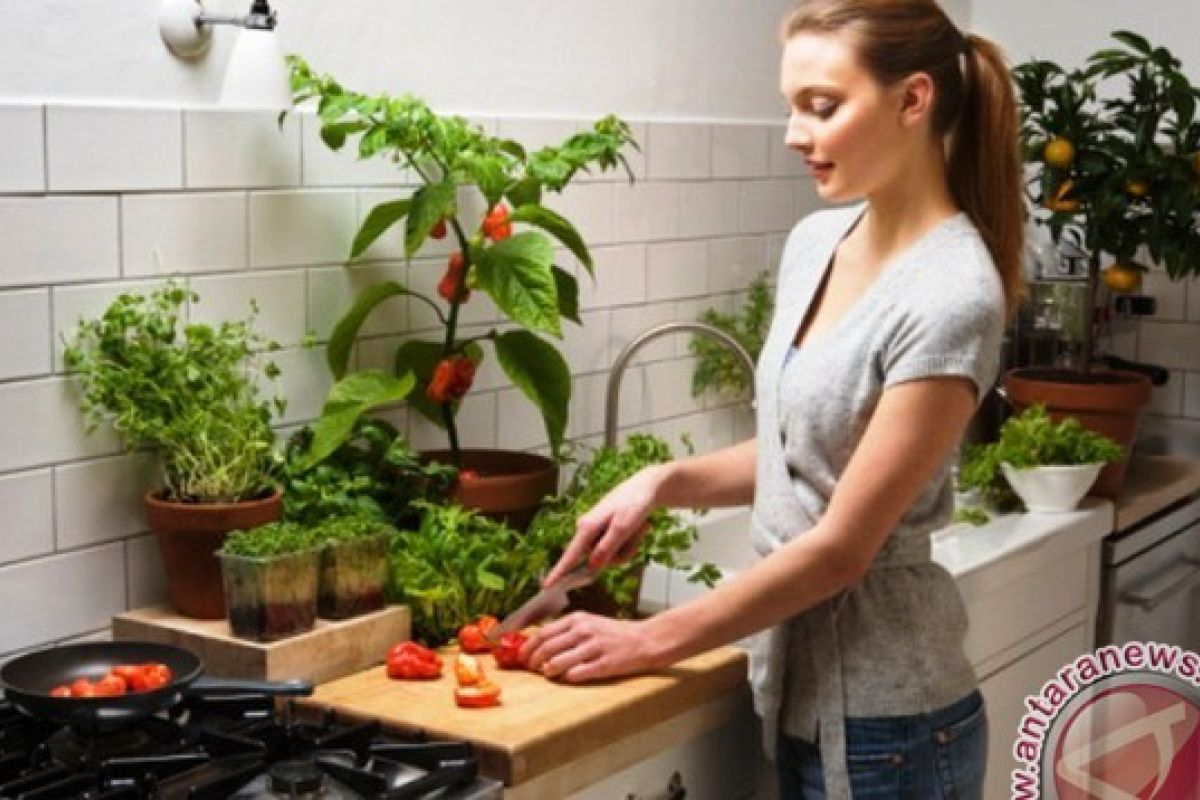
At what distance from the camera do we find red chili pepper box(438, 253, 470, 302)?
8.07 ft

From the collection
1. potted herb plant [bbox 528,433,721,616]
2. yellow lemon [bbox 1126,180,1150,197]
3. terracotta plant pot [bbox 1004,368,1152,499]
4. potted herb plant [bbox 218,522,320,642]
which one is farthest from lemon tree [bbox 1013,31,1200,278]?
potted herb plant [bbox 218,522,320,642]

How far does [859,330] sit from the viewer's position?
2.00 m

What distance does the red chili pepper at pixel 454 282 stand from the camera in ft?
8.07

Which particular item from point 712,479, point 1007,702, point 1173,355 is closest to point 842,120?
point 712,479

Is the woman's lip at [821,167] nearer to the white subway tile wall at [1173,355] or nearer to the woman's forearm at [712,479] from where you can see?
the woman's forearm at [712,479]

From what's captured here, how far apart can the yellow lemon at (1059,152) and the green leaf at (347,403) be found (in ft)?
5.24

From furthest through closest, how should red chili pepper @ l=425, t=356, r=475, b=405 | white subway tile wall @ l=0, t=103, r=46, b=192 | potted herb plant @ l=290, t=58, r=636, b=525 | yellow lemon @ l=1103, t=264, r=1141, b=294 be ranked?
yellow lemon @ l=1103, t=264, r=1141, b=294
red chili pepper @ l=425, t=356, r=475, b=405
potted herb plant @ l=290, t=58, r=636, b=525
white subway tile wall @ l=0, t=103, r=46, b=192

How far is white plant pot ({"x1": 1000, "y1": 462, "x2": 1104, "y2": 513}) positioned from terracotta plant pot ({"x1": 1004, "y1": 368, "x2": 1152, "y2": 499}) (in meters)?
0.16

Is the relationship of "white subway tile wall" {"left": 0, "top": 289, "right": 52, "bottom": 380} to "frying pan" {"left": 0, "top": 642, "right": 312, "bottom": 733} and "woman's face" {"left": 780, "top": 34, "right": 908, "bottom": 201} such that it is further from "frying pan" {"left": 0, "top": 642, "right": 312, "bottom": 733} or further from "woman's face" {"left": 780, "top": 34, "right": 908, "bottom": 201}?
"woman's face" {"left": 780, "top": 34, "right": 908, "bottom": 201}

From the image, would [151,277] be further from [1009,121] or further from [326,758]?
[1009,121]

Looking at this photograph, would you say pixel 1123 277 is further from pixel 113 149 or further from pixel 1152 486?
pixel 113 149

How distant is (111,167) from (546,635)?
76cm

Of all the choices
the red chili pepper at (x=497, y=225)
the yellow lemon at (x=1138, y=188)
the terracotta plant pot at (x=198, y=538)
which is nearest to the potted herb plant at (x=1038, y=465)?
the yellow lemon at (x=1138, y=188)

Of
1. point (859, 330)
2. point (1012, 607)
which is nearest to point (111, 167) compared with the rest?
point (859, 330)
